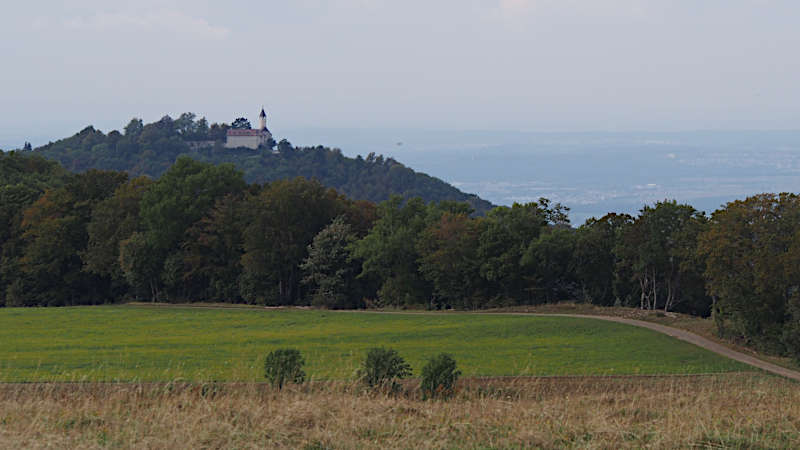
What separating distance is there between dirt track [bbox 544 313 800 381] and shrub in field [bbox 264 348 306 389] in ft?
60.0

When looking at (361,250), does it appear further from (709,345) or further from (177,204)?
(709,345)

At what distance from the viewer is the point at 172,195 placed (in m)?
51.8

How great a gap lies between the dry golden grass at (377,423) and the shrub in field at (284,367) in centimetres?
432

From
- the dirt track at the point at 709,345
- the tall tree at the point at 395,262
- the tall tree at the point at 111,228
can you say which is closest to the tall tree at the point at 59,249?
the tall tree at the point at 111,228

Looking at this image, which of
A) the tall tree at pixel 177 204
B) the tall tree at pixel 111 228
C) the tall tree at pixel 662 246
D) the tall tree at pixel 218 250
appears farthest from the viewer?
the tall tree at pixel 111 228

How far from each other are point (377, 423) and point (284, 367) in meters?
7.25

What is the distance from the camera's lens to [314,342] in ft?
103

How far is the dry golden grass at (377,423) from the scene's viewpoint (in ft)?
24.0

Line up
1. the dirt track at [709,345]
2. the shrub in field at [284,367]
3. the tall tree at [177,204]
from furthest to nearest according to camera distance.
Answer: the tall tree at [177,204]
the dirt track at [709,345]
the shrub in field at [284,367]

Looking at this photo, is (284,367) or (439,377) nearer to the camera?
(284,367)

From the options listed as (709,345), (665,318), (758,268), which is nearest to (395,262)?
(665,318)

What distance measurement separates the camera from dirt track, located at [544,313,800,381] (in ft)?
85.5

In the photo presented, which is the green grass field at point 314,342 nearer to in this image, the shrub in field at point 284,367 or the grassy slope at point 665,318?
the grassy slope at point 665,318

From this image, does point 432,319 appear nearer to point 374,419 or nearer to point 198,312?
point 198,312
